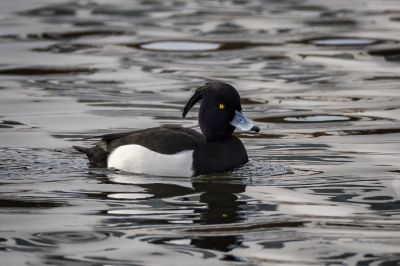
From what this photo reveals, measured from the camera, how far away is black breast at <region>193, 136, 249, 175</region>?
9750mm

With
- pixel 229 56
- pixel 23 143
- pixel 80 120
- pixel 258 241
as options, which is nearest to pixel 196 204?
pixel 258 241

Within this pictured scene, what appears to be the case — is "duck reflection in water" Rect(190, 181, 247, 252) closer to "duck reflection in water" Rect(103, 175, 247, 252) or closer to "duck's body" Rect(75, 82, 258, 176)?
"duck reflection in water" Rect(103, 175, 247, 252)

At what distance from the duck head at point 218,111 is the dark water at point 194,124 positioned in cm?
40

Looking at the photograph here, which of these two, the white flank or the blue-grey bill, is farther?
the blue-grey bill

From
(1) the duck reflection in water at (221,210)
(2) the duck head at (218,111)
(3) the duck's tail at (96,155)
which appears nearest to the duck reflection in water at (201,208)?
(1) the duck reflection in water at (221,210)

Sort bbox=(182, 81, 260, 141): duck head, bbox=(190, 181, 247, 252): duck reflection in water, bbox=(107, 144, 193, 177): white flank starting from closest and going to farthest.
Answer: bbox=(190, 181, 247, 252): duck reflection in water < bbox=(107, 144, 193, 177): white flank < bbox=(182, 81, 260, 141): duck head

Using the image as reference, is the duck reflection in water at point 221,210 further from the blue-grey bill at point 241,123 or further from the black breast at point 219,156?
the blue-grey bill at point 241,123

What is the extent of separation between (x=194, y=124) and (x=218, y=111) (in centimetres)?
219

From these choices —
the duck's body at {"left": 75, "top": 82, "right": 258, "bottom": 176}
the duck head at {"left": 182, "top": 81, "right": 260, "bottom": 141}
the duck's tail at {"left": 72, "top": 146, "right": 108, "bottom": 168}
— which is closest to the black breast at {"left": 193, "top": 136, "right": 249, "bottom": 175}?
the duck's body at {"left": 75, "top": 82, "right": 258, "bottom": 176}

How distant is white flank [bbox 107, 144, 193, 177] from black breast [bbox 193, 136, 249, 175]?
76mm

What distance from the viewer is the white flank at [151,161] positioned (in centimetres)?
969

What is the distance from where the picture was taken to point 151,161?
975 centimetres

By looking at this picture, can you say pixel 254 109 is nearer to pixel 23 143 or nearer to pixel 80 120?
pixel 80 120

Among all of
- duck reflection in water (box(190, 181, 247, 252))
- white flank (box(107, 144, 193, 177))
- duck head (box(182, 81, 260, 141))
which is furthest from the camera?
duck head (box(182, 81, 260, 141))
